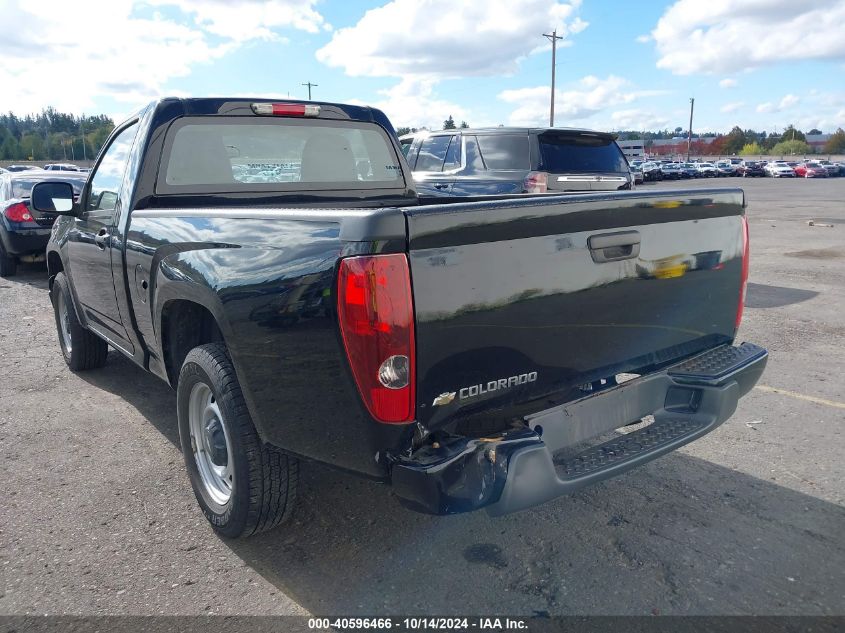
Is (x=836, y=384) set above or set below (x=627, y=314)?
below

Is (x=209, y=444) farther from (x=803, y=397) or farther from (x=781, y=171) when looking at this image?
(x=781, y=171)

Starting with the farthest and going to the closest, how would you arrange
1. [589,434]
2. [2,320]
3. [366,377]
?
1. [2,320]
2. [589,434]
3. [366,377]

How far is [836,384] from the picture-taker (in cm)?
505

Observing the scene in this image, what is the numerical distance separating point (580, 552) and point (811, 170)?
218ft

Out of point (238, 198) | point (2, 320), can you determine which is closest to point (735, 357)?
point (238, 198)

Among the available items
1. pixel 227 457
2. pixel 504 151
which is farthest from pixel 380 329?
pixel 504 151

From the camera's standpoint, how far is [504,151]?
858 centimetres

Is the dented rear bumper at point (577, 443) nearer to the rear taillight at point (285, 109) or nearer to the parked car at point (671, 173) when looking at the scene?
the rear taillight at point (285, 109)

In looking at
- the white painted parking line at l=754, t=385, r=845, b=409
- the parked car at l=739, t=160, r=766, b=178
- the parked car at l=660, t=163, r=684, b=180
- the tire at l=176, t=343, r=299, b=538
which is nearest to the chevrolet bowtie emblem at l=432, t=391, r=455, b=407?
the tire at l=176, t=343, r=299, b=538

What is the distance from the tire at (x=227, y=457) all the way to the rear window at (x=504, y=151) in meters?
5.96

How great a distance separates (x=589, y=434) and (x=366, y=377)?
101 centimetres

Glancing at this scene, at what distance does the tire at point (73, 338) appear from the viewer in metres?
5.34

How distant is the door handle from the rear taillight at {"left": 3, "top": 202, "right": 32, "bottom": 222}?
284 inches

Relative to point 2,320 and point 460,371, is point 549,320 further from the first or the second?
point 2,320
